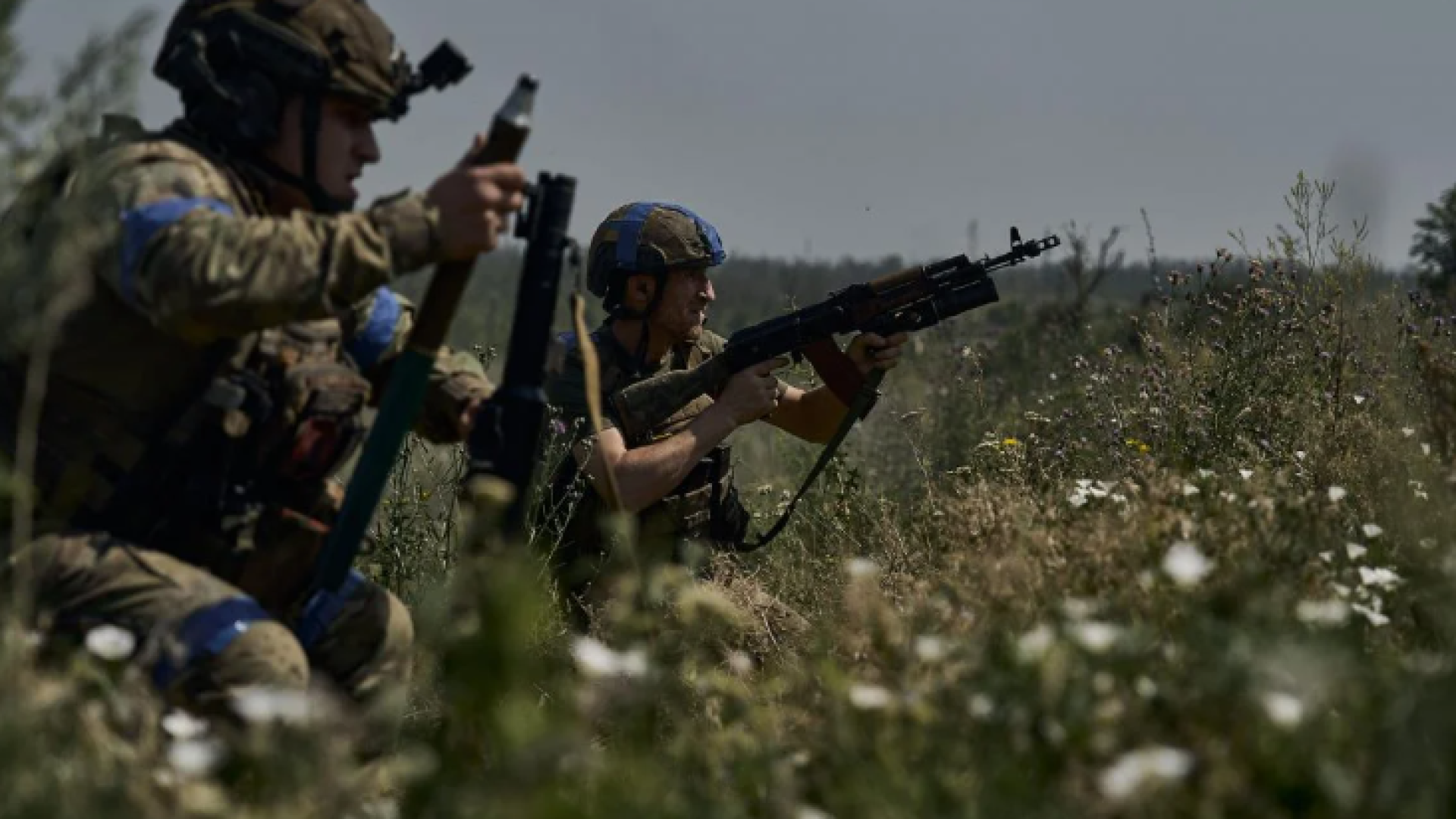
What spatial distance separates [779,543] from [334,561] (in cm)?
306

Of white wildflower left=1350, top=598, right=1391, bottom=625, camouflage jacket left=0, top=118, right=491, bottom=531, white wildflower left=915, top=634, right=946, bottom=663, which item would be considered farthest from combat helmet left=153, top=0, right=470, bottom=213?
white wildflower left=1350, top=598, right=1391, bottom=625

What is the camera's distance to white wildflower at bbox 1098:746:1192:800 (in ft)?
7.14

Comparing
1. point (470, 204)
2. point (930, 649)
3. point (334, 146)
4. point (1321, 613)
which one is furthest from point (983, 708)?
point (334, 146)

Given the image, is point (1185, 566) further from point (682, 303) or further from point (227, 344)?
point (682, 303)

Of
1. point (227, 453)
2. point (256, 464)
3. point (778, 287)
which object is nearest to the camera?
point (227, 453)

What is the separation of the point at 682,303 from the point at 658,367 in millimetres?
273

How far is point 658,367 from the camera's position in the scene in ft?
18.7

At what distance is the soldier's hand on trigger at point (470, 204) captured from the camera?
325 cm

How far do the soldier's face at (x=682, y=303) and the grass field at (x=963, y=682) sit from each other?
1.01 meters

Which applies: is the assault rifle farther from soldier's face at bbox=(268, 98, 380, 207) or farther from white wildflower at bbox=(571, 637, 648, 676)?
white wildflower at bbox=(571, 637, 648, 676)

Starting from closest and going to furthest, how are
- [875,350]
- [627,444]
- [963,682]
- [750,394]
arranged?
[963,682], [750,394], [627,444], [875,350]

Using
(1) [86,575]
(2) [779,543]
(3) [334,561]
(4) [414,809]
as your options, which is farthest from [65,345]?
(2) [779,543]

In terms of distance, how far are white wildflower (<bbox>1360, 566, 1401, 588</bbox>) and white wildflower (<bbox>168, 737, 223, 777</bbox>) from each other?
2.25m

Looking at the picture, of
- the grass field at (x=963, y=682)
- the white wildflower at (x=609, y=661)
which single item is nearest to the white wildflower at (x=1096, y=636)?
the grass field at (x=963, y=682)
